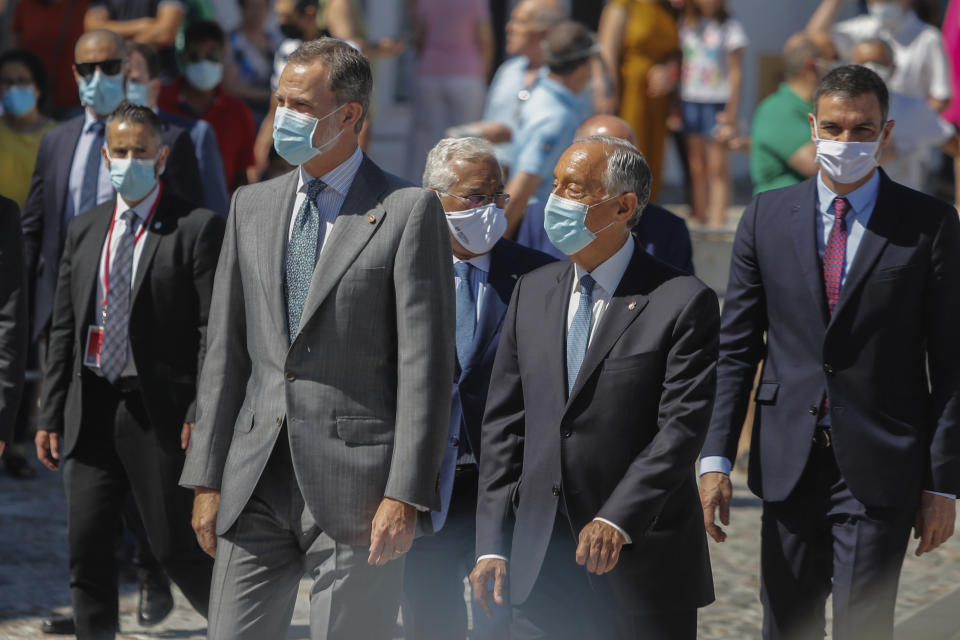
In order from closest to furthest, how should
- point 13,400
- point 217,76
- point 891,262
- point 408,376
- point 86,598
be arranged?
point 408,376
point 891,262
point 13,400
point 86,598
point 217,76

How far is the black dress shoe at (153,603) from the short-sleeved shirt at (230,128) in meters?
2.97

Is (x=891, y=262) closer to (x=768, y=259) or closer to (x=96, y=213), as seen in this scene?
(x=768, y=259)

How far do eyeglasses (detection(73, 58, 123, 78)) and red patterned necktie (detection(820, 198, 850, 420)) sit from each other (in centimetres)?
367

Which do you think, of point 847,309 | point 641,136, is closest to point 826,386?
point 847,309

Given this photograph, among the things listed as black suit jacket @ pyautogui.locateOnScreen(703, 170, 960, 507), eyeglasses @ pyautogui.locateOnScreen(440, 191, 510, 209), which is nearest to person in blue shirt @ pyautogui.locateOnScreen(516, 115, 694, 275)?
eyeglasses @ pyautogui.locateOnScreen(440, 191, 510, 209)

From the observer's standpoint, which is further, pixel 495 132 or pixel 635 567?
pixel 495 132

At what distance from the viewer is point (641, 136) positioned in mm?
11008

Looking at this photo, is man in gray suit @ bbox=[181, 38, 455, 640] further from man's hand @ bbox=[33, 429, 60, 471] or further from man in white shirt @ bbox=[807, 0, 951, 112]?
man in white shirt @ bbox=[807, 0, 951, 112]

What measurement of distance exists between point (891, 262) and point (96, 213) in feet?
9.92

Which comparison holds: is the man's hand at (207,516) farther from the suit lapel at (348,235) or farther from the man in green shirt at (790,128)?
the man in green shirt at (790,128)

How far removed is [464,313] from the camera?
4953 mm

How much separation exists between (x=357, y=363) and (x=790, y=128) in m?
4.27

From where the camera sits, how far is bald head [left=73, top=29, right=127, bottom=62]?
688cm

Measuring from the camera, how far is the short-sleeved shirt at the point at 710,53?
1136cm
